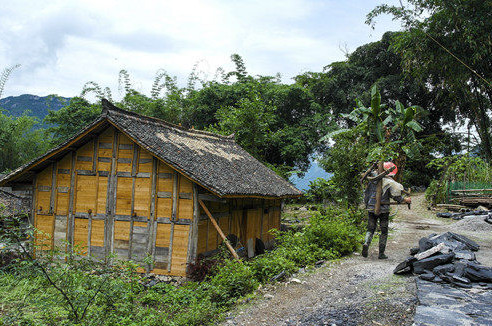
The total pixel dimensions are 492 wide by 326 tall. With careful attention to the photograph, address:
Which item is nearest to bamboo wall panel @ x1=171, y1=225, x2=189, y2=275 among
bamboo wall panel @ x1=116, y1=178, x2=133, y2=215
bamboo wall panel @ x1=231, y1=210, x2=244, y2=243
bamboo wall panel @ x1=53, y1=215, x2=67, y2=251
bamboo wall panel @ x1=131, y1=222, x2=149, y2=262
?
bamboo wall panel @ x1=131, y1=222, x2=149, y2=262

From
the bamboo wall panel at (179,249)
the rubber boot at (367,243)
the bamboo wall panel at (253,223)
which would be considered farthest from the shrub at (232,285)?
the bamboo wall panel at (253,223)

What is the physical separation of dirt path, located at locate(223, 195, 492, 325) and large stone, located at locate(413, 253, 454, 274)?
0.74ft

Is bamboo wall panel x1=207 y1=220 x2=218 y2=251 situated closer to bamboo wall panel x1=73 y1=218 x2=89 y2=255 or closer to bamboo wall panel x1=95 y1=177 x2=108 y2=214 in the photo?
bamboo wall panel x1=95 y1=177 x2=108 y2=214

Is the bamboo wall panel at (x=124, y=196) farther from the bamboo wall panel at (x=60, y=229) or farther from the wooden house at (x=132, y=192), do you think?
Result: the bamboo wall panel at (x=60, y=229)

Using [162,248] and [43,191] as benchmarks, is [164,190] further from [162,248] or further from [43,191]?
[43,191]

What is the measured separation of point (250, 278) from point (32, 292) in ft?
13.8

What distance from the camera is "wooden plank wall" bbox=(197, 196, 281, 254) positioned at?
10.2 m

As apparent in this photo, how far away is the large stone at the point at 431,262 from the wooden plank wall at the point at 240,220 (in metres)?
5.64

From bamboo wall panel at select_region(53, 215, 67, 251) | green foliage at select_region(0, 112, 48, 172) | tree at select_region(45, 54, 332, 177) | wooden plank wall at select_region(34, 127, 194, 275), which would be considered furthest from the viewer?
green foliage at select_region(0, 112, 48, 172)

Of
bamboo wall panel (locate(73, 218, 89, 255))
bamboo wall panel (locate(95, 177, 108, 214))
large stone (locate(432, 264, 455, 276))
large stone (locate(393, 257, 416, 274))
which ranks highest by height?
bamboo wall panel (locate(95, 177, 108, 214))

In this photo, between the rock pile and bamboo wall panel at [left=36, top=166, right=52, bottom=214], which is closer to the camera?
the rock pile

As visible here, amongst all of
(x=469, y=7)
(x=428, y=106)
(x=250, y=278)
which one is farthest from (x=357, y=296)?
(x=428, y=106)

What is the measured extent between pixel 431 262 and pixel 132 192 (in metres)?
7.79

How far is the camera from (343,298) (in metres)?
5.80
